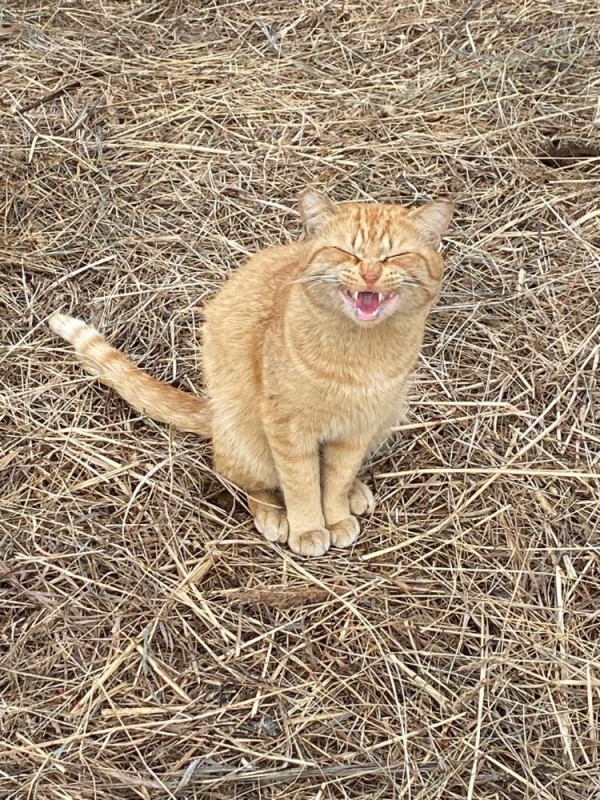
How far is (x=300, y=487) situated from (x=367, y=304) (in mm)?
688

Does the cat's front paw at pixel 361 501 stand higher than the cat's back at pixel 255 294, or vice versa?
the cat's back at pixel 255 294

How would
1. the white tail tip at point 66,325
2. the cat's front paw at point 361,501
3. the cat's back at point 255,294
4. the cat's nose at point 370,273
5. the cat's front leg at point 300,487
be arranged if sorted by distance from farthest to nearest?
the white tail tip at point 66,325, the cat's front paw at point 361,501, the cat's back at point 255,294, the cat's front leg at point 300,487, the cat's nose at point 370,273

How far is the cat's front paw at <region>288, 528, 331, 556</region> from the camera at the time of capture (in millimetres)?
2664

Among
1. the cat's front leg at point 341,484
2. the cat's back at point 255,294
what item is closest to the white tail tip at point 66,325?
the cat's back at point 255,294

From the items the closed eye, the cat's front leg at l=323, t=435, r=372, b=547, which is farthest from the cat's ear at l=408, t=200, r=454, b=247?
the cat's front leg at l=323, t=435, r=372, b=547

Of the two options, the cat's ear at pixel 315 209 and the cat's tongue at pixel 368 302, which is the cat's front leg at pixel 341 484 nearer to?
the cat's tongue at pixel 368 302

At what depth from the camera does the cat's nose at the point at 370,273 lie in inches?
83.6

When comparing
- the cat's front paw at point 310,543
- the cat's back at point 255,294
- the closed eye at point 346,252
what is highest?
the closed eye at point 346,252

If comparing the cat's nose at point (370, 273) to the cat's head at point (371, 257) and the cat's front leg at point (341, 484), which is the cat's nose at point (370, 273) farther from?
the cat's front leg at point (341, 484)

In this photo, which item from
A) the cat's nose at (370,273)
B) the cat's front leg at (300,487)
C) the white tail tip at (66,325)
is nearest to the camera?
the cat's nose at (370,273)

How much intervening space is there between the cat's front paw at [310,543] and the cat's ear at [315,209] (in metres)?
0.95

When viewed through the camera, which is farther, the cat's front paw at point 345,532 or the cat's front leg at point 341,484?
the cat's front paw at point 345,532

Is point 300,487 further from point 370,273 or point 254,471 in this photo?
point 370,273

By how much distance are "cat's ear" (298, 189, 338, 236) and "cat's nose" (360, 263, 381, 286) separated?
22 cm
